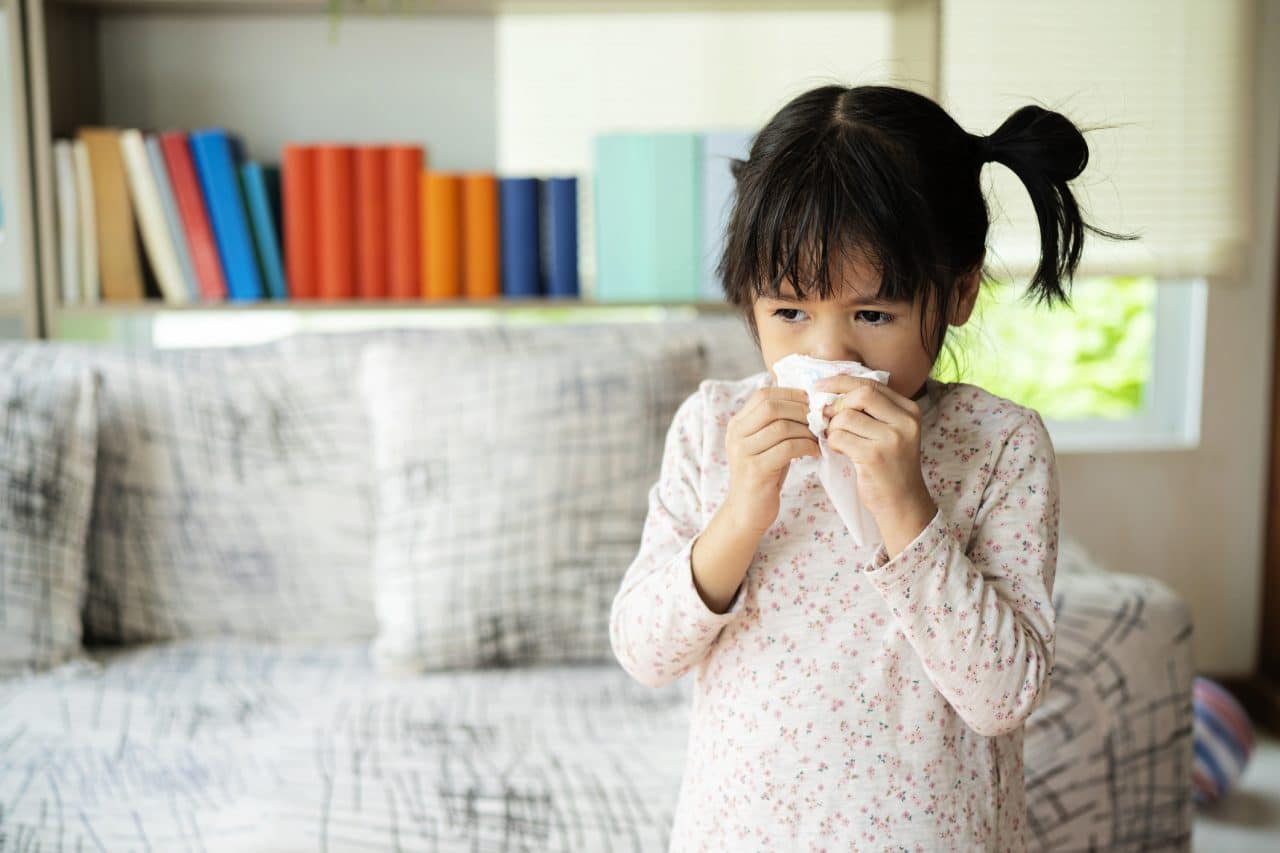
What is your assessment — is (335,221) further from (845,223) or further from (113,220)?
(845,223)

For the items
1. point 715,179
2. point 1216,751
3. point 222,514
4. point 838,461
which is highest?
point 715,179

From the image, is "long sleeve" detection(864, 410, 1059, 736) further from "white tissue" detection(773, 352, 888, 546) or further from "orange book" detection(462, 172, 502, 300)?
"orange book" detection(462, 172, 502, 300)

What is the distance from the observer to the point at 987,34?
245 cm

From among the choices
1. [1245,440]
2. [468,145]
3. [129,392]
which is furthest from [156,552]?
[1245,440]

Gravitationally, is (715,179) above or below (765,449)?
above

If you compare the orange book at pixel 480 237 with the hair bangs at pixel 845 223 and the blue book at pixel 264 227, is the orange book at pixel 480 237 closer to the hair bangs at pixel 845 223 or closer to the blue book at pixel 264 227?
the blue book at pixel 264 227

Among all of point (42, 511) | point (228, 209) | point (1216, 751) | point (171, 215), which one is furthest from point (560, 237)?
point (1216, 751)

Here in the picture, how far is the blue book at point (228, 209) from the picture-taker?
6.78 ft

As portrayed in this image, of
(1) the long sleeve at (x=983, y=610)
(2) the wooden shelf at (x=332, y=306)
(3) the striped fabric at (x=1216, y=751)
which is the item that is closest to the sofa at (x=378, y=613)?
(2) the wooden shelf at (x=332, y=306)

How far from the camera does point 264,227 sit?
6.97 feet

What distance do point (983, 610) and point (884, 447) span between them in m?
0.15

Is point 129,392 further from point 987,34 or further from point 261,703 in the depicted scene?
point 987,34

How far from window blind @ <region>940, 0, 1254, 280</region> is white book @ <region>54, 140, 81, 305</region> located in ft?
5.53

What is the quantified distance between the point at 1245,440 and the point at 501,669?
74.4 inches
